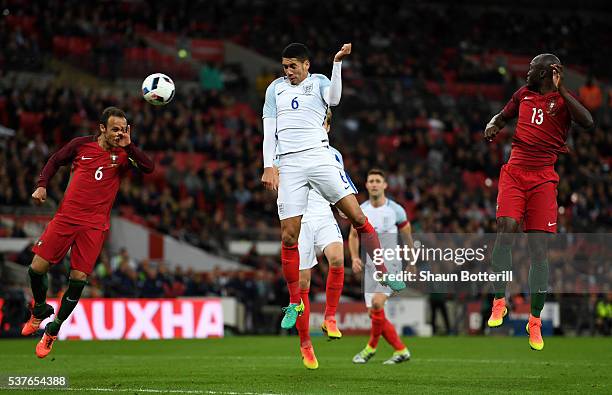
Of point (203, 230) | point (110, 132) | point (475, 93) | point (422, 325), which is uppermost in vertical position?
point (475, 93)

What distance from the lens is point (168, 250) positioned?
96.3 feet

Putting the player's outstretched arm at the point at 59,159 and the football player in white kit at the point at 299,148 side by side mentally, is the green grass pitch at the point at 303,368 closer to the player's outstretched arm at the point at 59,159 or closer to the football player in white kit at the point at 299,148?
the football player in white kit at the point at 299,148

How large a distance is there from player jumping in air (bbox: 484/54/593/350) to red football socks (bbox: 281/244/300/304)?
2178 mm

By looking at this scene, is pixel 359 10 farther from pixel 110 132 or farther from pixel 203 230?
pixel 110 132

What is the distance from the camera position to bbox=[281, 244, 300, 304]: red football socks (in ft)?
40.6

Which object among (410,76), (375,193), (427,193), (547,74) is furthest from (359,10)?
(547,74)

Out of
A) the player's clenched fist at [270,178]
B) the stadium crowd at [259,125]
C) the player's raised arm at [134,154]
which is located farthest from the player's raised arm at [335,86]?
the stadium crowd at [259,125]

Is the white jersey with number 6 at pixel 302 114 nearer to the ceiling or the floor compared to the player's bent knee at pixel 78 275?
nearer to the ceiling

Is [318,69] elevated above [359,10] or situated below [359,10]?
below

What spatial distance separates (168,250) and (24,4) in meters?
11.4

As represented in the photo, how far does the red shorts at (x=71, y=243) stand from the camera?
12.1 meters

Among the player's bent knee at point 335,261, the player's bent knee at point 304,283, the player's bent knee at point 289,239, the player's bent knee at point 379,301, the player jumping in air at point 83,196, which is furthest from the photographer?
the player's bent knee at point 379,301

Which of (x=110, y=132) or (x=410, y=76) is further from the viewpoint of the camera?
(x=410, y=76)

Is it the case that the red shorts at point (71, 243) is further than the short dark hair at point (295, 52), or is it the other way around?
the red shorts at point (71, 243)
